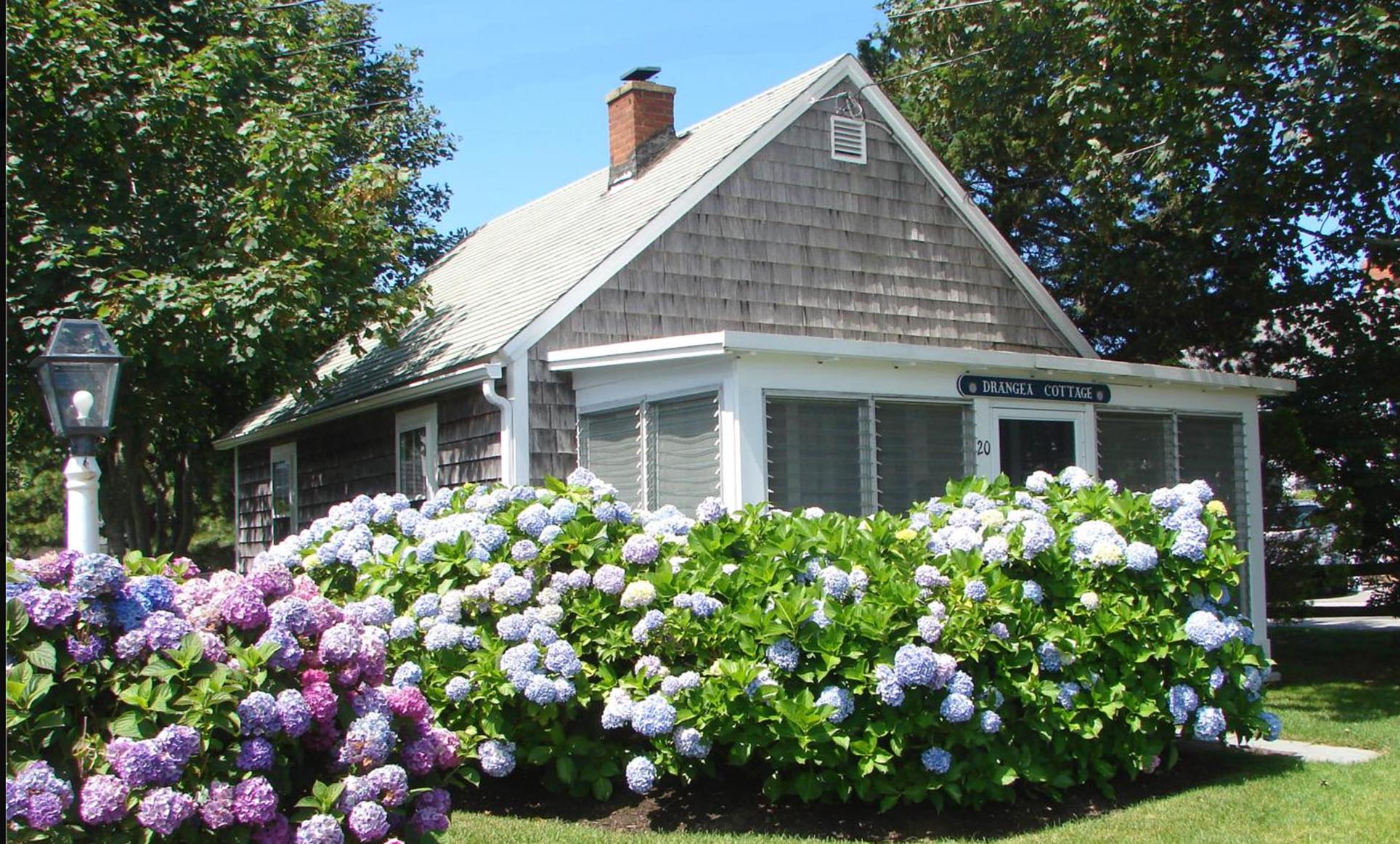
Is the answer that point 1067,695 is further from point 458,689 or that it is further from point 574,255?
point 574,255

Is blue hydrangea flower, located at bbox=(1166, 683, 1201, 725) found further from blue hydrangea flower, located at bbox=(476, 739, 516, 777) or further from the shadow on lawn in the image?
blue hydrangea flower, located at bbox=(476, 739, 516, 777)

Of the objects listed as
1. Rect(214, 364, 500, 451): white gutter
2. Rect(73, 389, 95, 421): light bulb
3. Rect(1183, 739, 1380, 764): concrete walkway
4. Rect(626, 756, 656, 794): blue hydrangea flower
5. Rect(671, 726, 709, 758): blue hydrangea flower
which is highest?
Rect(214, 364, 500, 451): white gutter

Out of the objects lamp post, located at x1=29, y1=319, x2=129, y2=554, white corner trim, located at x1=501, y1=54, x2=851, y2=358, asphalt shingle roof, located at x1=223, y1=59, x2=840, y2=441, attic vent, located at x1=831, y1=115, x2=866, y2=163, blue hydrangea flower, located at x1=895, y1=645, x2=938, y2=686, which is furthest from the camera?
attic vent, located at x1=831, y1=115, x2=866, y2=163

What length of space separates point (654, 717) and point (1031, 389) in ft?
19.9

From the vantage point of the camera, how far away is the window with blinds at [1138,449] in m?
11.4

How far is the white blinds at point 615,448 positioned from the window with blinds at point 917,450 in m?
1.99

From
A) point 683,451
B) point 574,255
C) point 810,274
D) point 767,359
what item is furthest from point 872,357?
point 574,255

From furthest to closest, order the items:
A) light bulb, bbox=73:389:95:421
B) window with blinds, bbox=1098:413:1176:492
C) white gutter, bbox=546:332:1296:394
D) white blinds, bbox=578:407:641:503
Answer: window with blinds, bbox=1098:413:1176:492, white blinds, bbox=578:407:641:503, white gutter, bbox=546:332:1296:394, light bulb, bbox=73:389:95:421

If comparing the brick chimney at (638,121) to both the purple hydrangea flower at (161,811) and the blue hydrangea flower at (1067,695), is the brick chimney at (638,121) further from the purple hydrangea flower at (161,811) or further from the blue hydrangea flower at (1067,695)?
the purple hydrangea flower at (161,811)

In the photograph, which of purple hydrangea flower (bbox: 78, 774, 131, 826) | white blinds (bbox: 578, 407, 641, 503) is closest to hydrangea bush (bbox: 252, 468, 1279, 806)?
purple hydrangea flower (bbox: 78, 774, 131, 826)

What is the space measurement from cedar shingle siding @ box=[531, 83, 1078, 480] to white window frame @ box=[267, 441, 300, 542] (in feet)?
21.7

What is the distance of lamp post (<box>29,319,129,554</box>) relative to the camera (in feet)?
20.7

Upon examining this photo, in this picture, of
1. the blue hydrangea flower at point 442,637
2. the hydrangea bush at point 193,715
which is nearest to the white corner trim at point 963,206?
the blue hydrangea flower at point 442,637

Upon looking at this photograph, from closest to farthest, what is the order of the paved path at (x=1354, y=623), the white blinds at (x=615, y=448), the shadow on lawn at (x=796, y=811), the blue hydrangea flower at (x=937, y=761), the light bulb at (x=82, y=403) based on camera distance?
the blue hydrangea flower at (x=937, y=761) < the shadow on lawn at (x=796, y=811) < the light bulb at (x=82, y=403) < the white blinds at (x=615, y=448) < the paved path at (x=1354, y=623)
